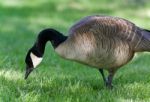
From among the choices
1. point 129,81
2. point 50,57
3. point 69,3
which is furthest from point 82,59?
point 69,3

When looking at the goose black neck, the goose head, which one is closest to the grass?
the goose head

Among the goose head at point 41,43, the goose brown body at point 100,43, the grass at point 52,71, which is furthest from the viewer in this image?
the goose head at point 41,43

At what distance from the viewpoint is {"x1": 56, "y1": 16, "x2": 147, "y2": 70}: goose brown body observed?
7055 millimetres

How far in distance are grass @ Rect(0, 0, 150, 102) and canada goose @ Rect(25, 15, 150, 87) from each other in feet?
1.32

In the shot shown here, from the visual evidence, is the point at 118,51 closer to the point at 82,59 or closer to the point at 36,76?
the point at 82,59

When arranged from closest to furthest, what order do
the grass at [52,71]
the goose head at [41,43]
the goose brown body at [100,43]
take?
the grass at [52,71] < the goose brown body at [100,43] < the goose head at [41,43]

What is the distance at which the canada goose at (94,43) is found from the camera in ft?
23.2

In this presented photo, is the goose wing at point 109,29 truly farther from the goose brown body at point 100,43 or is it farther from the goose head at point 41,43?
the goose head at point 41,43

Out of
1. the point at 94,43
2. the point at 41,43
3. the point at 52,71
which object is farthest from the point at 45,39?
the point at 52,71

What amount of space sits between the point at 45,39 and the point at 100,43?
0.78m

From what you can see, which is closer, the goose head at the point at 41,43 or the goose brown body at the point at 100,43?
the goose brown body at the point at 100,43

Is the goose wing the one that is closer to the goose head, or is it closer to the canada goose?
the canada goose

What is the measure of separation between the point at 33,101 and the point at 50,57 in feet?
18.2

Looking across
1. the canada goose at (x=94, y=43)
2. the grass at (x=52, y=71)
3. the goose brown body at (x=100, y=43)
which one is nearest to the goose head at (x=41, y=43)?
the canada goose at (x=94, y=43)
